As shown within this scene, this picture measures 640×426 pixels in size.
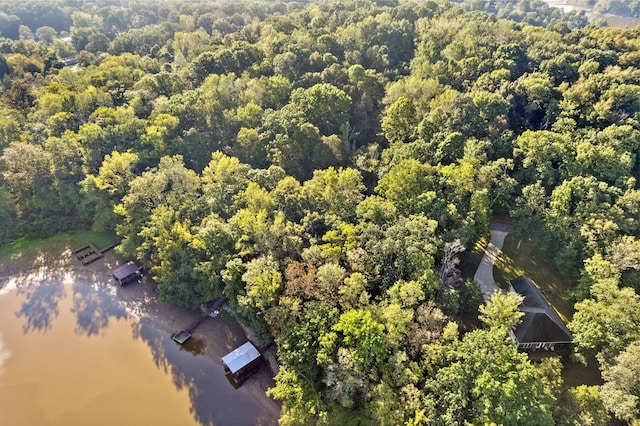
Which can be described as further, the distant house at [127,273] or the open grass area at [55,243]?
the open grass area at [55,243]

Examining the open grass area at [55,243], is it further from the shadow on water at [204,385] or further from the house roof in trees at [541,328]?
the house roof in trees at [541,328]

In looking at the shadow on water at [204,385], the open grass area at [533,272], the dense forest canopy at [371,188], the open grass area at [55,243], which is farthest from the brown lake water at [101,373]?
the open grass area at [533,272]

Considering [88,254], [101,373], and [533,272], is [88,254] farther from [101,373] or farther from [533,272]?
[533,272]

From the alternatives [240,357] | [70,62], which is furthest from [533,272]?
[70,62]

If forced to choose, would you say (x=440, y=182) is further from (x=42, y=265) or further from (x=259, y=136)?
(x=42, y=265)

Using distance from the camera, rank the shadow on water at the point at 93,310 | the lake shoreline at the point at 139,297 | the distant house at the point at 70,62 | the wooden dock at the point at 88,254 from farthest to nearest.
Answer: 1. the distant house at the point at 70,62
2. the wooden dock at the point at 88,254
3. the shadow on water at the point at 93,310
4. the lake shoreline at the point at 139,297

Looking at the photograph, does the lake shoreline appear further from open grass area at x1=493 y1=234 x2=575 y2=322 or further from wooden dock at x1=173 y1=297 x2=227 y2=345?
open grass area at x1=493 y1=234 x2=575 y2=322

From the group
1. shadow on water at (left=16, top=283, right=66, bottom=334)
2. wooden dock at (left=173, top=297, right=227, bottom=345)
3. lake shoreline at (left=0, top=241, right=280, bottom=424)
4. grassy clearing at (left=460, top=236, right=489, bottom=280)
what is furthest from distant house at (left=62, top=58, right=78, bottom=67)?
grassy clearing at (left=460, top=236, right=489, bottom=280)
